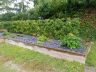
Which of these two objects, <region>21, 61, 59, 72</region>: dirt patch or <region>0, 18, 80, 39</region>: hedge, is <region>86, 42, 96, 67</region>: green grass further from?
<region>21, 61, 59, 72</region>: dirt patch

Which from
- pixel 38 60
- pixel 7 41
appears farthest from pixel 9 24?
pixel 38 60

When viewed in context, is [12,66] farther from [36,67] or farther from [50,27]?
[50,27]

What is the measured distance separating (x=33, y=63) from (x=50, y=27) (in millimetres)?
3935

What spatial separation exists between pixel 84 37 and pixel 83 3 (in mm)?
3175

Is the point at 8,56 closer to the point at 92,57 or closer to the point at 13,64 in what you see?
the point at 13,64

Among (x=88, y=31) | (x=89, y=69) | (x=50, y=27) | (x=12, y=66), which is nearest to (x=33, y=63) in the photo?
(x=12, y=66)

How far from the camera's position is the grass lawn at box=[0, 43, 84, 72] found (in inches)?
245

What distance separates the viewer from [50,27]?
10.2 metres

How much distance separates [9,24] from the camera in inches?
531

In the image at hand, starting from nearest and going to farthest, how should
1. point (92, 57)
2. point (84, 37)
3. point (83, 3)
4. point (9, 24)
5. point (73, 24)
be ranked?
1. point (92, 57)
2. point (73, 24)
3. point (84, 37)
4. point (83, 3)
5. point (9, 24)

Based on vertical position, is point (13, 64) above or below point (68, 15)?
below

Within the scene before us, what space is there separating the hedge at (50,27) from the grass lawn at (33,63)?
2494 mm

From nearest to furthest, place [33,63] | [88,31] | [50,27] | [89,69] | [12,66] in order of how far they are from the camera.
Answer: [89,69] → [12,66] → [33,63] → [50,27] → [88,31]

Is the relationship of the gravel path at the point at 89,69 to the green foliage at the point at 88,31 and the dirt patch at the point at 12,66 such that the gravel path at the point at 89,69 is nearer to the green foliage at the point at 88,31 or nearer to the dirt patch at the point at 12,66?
the dirt patch at the point at 12,66
